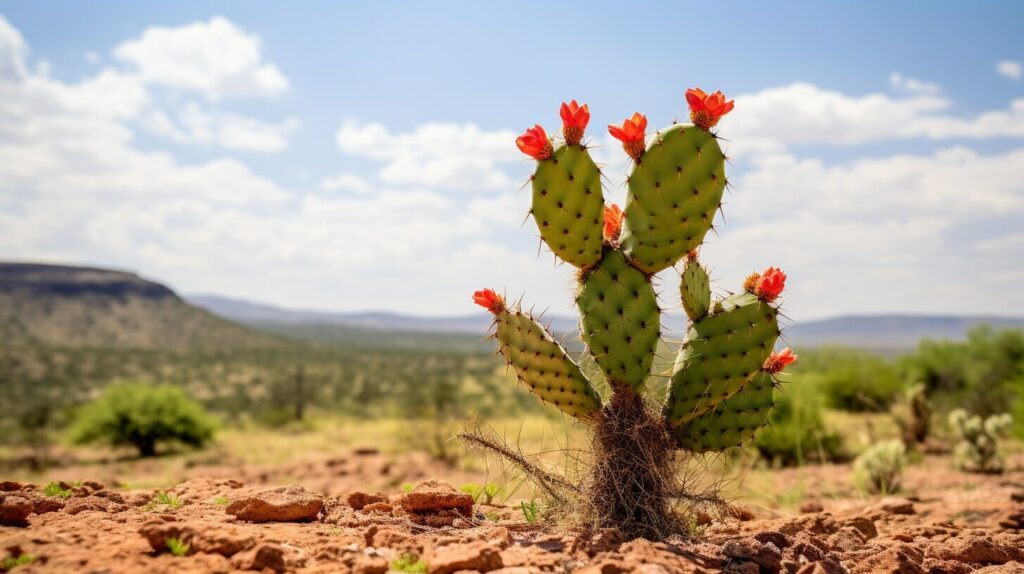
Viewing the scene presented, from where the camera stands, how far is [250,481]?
13.4 meters

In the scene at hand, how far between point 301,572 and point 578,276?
227 centimetres

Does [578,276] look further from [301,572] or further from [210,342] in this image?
[210,342]

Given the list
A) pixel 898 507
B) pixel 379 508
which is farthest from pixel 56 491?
pixel 898 507

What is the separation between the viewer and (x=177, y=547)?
137 inches

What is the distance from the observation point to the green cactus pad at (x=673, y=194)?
176 inches

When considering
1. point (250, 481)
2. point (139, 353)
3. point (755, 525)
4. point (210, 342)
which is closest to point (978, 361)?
point (250, 481)

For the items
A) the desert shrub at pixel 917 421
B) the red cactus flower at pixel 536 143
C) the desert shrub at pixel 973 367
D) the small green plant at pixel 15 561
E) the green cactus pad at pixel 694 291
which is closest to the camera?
the small green plant at pixel 15 561

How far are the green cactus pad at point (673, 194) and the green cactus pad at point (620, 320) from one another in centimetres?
14

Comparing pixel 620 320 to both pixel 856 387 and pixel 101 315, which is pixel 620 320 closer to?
pixel 856 387

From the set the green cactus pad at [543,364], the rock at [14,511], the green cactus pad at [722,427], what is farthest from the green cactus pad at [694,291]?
the rock at [14,511]

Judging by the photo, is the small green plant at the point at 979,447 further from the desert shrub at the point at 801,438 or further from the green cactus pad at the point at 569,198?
the green cactus pad at the point at 569,198

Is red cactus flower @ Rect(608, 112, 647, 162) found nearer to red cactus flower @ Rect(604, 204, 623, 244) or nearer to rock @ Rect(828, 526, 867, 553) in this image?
red cactus flower @ Rect(604, 204, 623, 244)

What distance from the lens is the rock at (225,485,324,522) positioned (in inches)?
176

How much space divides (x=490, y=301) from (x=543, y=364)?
0.49 meters
